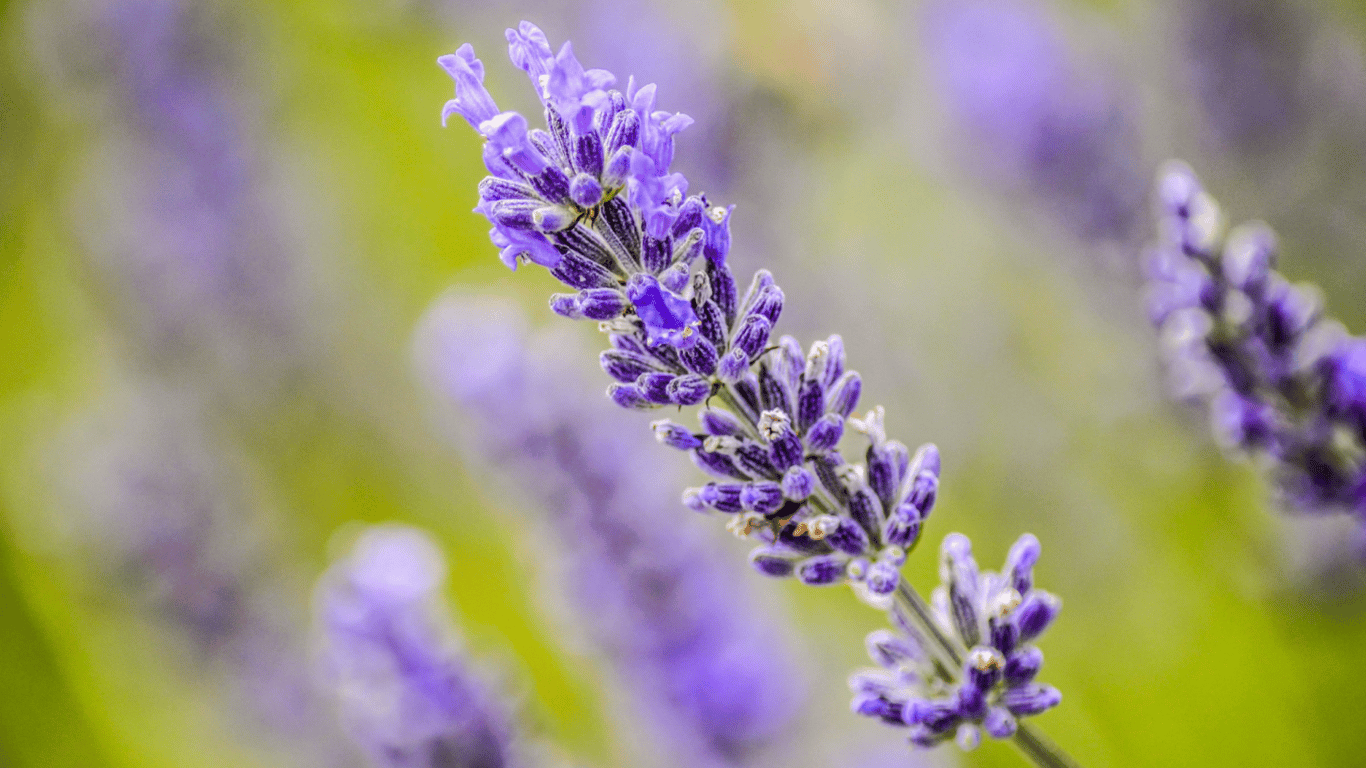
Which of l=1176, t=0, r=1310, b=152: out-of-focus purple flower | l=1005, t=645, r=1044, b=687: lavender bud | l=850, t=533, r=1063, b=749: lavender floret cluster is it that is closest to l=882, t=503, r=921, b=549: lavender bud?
l=850, t=533, r=1063, b=749: lavender floret cluster

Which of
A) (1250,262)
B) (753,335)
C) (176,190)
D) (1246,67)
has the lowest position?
(753,335)

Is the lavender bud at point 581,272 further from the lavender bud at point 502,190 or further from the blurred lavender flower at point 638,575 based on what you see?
the blurred lavender flower at point 638,575

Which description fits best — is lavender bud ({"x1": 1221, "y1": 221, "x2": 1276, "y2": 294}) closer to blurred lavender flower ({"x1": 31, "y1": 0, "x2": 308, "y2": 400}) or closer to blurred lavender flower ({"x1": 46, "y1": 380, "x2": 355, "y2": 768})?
blurred lavender flower ({"x1": 46, "y1": 380, "x2": 355, "y2": 768})

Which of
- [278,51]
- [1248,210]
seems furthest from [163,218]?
[1248,210]

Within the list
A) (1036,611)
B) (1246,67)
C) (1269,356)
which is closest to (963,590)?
(1036,611)

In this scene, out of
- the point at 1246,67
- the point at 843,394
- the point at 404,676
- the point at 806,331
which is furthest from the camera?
the point at 806,331

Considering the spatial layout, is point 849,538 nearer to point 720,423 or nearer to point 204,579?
point 720,423

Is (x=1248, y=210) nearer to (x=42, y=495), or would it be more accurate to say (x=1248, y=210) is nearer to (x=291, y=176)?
(x=291, y=176)
